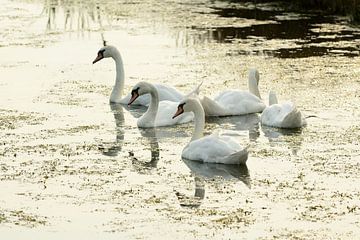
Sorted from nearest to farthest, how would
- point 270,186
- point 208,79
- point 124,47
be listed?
point 270,186 → point 208,79 → point 124,47

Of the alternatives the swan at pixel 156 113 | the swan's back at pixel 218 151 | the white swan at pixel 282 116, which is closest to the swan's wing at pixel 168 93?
the swan at pixel 156 113

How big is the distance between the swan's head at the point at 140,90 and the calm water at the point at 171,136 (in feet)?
1.09

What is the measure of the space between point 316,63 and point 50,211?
7.77 meters

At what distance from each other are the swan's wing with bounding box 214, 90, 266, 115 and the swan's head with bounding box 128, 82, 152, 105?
0.92m

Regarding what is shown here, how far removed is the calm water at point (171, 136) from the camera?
26.6 feet

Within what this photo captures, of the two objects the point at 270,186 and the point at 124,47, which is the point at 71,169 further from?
the point at 124,47

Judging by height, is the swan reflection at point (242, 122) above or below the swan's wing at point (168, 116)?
below

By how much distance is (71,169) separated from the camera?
959 centimetres

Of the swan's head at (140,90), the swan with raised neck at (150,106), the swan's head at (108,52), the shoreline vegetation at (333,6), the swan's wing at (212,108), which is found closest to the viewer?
the swan with raised neck at (150,106)

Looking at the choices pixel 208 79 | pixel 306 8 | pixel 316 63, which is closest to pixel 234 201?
pixel 208 79

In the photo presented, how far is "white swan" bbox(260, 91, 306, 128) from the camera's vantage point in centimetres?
1142

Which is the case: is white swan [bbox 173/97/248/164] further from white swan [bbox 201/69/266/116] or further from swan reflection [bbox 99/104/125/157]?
white swan [bbox 201/69/266/116]

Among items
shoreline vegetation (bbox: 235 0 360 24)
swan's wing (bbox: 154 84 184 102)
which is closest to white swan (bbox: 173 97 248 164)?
swan's wing (bbox: 154 84 184 102)

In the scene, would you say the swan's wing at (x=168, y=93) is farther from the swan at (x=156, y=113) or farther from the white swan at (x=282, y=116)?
the white swan at (x=282, y=116)
